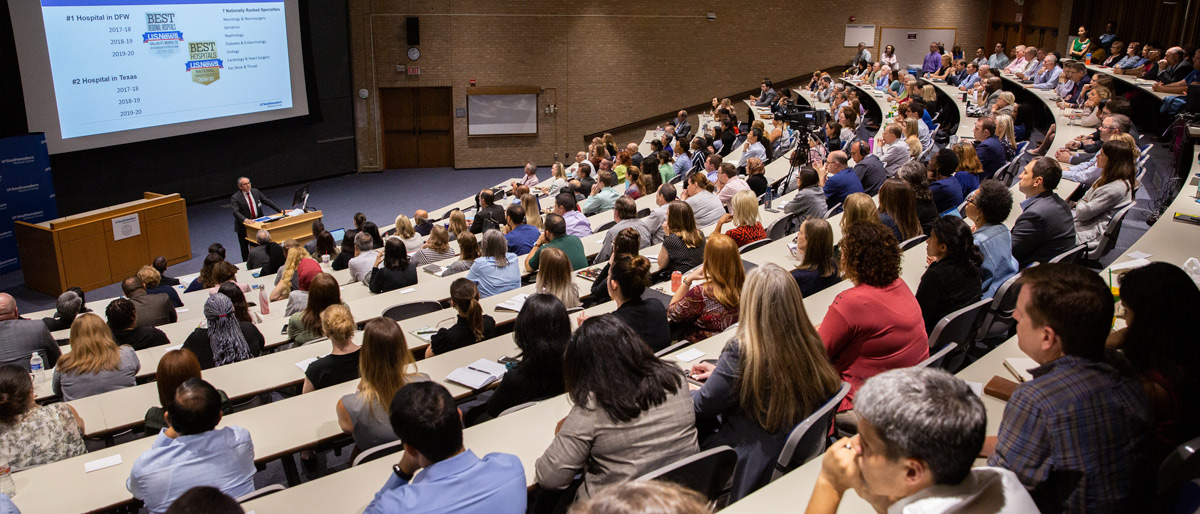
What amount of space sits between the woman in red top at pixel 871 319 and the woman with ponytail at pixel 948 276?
748 millimetres

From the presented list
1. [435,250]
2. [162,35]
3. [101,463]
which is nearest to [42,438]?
[101,463]

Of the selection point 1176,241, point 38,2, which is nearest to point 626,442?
point 1176,241

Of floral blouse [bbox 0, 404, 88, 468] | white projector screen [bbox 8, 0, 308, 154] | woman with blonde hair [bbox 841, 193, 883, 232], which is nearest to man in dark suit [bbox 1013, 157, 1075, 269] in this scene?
woman with blonde hair [bbox 841, 193, 883, 232]

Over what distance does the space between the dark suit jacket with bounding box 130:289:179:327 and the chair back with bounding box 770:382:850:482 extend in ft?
17.5

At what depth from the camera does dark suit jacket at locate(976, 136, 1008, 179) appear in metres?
8.03

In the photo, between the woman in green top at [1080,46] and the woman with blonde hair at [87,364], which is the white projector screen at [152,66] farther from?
the woman in green top at [1080,46]

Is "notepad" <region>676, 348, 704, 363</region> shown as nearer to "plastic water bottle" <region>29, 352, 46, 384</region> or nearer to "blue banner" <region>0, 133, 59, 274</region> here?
"plastic water bottle" <region>29, 352, 46, 384</region>

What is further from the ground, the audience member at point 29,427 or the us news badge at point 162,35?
the us news badge at point 162,35

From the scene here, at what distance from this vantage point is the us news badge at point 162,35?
474 inches

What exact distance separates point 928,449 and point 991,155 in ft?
23.4

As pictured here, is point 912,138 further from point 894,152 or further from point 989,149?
point 989,149

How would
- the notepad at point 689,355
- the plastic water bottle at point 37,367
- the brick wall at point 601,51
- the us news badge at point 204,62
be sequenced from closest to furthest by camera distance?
the notepad at point 689,355
the plastic water bottle at point 37,367
the us news badge at point 204,62
the brick wall at point 601,51

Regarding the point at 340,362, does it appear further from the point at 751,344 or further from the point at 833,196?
the point at 833,196

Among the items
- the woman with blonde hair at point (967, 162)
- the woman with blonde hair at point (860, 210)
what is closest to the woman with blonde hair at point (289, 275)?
the woman with blonde hair at point (860, 210)
